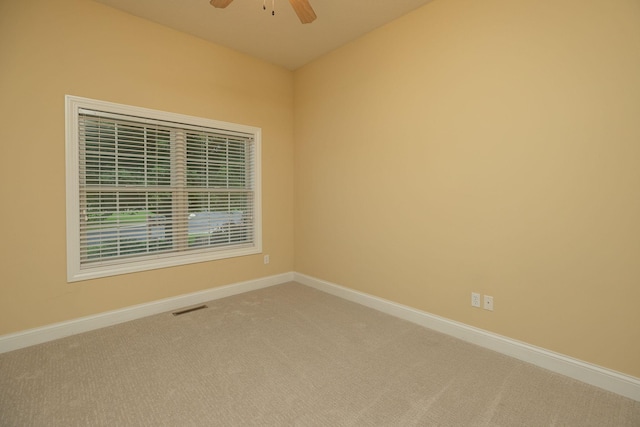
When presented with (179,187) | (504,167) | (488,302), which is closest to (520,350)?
(488,302)

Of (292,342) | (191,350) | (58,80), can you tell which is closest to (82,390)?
(191,350)

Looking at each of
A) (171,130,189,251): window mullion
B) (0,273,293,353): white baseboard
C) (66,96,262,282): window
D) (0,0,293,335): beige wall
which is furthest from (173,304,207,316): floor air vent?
(171,130,189,251): window mullion

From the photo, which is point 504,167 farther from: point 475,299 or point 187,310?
point 187,310

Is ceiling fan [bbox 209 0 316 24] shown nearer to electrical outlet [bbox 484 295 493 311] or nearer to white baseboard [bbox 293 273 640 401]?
electrical outlet [bbox 484 295 493 311]

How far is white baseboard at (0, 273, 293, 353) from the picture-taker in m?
2.35

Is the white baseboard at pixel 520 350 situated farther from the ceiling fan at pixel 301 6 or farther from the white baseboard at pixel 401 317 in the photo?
the ceiling fan at pixel 301 6

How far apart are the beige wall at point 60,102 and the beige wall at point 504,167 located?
1.72 m

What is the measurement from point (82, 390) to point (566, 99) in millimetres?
3654

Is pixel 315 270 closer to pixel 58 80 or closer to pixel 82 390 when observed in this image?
pixel 82 390

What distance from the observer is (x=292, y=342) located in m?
2.46

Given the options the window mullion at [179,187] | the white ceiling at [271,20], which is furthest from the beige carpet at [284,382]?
the white ceiling at [271,20]

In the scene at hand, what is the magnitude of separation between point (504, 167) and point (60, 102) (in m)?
3.69

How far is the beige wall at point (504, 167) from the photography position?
1.83 m

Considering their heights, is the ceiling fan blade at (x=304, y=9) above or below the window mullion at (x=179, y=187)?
above
